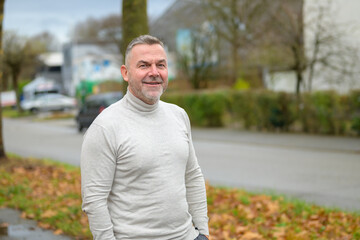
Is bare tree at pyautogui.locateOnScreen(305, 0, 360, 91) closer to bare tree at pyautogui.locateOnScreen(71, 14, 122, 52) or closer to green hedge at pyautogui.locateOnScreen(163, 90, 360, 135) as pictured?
green hedge at pyautogui.locateOnScreen(163, 90, 360, 135)

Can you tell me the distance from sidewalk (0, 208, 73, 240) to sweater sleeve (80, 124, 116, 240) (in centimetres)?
333

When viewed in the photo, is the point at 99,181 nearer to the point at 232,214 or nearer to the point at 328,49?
the point at 232,214

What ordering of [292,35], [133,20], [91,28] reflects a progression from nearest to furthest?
[133,20] → [292,35] → [91,28]

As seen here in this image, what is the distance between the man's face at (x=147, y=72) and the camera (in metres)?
2.80

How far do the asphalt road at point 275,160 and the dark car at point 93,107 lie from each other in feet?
7.62

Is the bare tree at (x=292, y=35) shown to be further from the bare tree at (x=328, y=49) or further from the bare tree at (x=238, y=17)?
the bare tree at (x=238, y=17)

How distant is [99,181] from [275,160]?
38.6 ft

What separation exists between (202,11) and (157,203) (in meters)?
29.5

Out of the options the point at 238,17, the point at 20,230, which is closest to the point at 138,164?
the point at 20,230

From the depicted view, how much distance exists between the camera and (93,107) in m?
25.3

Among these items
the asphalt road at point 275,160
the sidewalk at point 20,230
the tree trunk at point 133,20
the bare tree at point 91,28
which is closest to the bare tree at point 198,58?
the asphalt road at point 275,160

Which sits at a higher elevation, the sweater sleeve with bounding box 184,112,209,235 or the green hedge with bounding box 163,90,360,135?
the sweater sleeve with bounding box 184,112,209,235

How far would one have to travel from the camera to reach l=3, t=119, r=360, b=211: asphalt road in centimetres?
968

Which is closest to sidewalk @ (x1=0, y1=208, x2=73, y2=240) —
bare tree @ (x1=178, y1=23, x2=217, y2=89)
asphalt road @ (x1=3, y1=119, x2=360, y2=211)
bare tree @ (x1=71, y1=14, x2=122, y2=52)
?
asphalt road @ (x1=3, y1=119, x2=360, y2=211)
